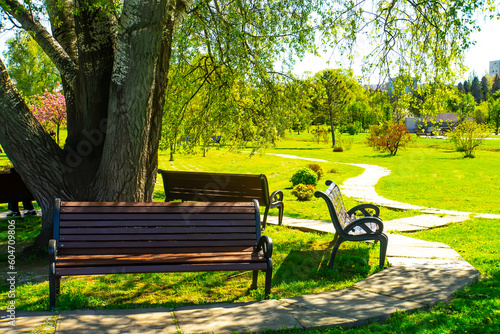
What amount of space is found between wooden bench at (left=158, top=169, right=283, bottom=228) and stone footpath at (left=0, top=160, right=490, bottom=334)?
2.58m

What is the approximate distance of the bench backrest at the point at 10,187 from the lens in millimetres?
7578

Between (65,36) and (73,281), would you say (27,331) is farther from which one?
(65,36)

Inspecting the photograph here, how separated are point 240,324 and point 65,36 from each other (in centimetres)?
546

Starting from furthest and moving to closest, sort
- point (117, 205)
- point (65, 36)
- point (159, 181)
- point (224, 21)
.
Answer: point (159, 181)
point (224, 21)
point (65, 36)
point (117, 205)

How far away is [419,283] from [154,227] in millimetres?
2746

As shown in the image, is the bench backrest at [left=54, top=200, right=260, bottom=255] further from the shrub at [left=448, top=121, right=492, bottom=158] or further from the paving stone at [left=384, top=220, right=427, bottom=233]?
the shrub at [left=448, top=121, right=492, bottom=158]

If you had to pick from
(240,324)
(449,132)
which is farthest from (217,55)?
Result: (449,132)

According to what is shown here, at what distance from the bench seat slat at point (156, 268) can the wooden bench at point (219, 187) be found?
303 centimetres

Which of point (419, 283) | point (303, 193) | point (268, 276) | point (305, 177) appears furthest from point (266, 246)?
point (305, 177)

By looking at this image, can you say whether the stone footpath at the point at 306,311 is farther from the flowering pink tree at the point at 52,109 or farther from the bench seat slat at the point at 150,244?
the flowering pink tree at the point at 52,109

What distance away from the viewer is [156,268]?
3.91m

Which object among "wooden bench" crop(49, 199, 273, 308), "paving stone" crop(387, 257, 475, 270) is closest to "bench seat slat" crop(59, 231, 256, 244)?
"wooden bench" crop(49, 199, 273, 308)

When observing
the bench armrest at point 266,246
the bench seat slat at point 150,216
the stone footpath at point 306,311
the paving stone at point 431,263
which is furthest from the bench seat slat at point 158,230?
the paving stone at point 431,263

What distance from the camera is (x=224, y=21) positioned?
9203mm
